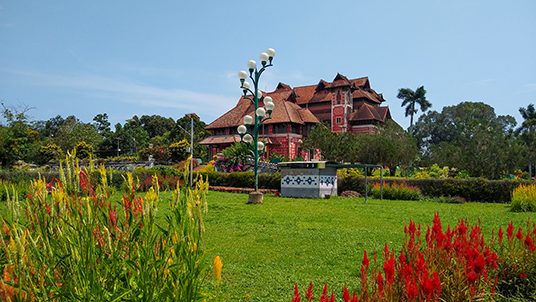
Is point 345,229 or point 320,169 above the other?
point 320,169

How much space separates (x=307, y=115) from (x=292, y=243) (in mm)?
41988

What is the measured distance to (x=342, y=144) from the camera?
121 ft

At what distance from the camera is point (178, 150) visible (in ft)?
161

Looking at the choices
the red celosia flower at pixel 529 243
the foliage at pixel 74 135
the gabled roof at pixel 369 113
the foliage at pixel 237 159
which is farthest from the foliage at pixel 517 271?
the foliage at pixel 74 135

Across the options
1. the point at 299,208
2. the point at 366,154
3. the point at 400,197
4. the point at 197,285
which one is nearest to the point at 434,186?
the point at 400,197

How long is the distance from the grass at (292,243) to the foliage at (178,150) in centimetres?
3655

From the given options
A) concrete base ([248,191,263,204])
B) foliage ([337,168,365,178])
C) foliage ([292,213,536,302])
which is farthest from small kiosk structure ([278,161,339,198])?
foliage ([292,213,536,302])

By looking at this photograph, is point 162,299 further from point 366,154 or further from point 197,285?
point 366,154

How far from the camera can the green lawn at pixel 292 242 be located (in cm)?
478

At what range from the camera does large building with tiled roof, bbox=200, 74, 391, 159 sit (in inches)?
1789

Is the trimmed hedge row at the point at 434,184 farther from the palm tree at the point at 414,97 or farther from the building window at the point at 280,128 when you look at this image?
the palm tree at the point at 414,97

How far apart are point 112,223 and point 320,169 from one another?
16317 millimetres

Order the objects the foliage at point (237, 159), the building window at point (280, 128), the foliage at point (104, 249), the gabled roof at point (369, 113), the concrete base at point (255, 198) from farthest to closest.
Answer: the gabled roof at point (369, 113), the building window at point (280, 128), the foliage at point (237, 159), the concrete base at point (255, 198), the foliage at point (104, 249)

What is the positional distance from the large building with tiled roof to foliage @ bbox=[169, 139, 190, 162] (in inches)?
102
